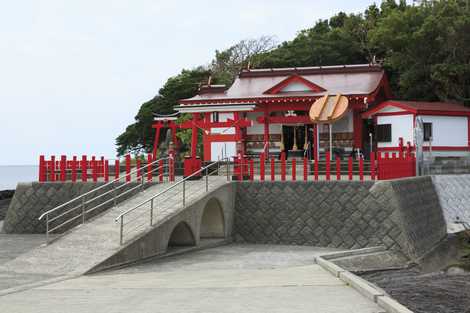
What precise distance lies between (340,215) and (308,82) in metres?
12.1

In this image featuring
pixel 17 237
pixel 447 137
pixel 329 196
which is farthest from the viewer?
pixel 447 137

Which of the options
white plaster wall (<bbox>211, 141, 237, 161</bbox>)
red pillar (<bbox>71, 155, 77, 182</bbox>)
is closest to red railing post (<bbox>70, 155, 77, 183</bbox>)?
red pillar (<bbox>71, 155, 77, 182</bbox>)

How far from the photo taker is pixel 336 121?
27.9m

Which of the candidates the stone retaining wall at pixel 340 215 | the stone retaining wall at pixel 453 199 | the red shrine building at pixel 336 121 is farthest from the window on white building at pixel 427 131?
the stone retaining wall at pixel 340 215

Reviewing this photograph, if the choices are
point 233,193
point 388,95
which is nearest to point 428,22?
point 388,95

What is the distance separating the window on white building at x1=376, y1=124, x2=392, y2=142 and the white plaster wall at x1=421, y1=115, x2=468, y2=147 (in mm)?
1589

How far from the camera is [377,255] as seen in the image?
15.6m

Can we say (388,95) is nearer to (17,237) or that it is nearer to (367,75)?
(367,75)

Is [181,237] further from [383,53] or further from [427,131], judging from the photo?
[383,53]

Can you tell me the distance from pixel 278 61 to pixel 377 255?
29.4 m

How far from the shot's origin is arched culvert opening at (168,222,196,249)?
1667 cm

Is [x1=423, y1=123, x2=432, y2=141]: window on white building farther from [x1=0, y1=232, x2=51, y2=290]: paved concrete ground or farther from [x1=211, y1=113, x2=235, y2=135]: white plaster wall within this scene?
[x1=0, y1=232, x2=51, y2=290]: paved concrete ground

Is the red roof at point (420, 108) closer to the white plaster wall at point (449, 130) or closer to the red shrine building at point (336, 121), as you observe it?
the red shrine building at point (336, 121)

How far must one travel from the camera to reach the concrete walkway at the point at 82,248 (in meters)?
12.9
